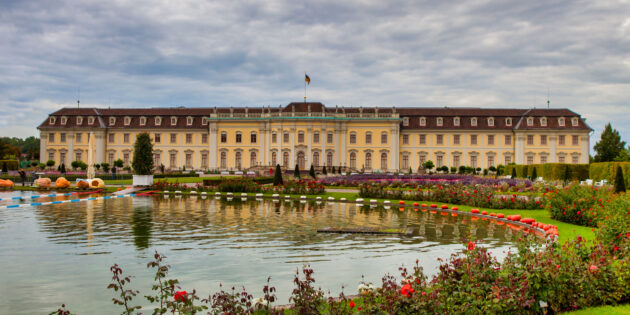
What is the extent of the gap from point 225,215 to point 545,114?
49393 mm

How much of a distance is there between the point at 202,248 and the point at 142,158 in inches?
884

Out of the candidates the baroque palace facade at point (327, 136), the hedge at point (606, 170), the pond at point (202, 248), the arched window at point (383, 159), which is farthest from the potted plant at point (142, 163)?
the arched window at point (383, 159)

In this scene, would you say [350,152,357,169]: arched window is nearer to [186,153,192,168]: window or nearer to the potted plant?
[186,153,192,168]: window

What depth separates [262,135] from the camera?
58.6m

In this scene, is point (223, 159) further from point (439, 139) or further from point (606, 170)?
point (606, 170)

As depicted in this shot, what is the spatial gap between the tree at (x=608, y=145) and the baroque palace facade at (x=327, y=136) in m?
15.4

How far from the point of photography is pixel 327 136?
5722cm

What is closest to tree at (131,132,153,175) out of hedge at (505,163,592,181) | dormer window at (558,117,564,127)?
hedge at (505,163,592,181)

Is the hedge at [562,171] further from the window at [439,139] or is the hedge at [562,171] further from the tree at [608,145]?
the tree at [608,145]

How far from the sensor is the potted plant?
1232 inches

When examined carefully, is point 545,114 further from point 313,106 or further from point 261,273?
point 261,273

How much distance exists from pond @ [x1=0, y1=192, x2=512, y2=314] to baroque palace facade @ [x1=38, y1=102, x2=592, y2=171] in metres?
38.5

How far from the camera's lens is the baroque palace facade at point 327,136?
56.5 metres

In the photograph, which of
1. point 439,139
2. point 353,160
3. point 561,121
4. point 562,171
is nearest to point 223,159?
point 353,160
